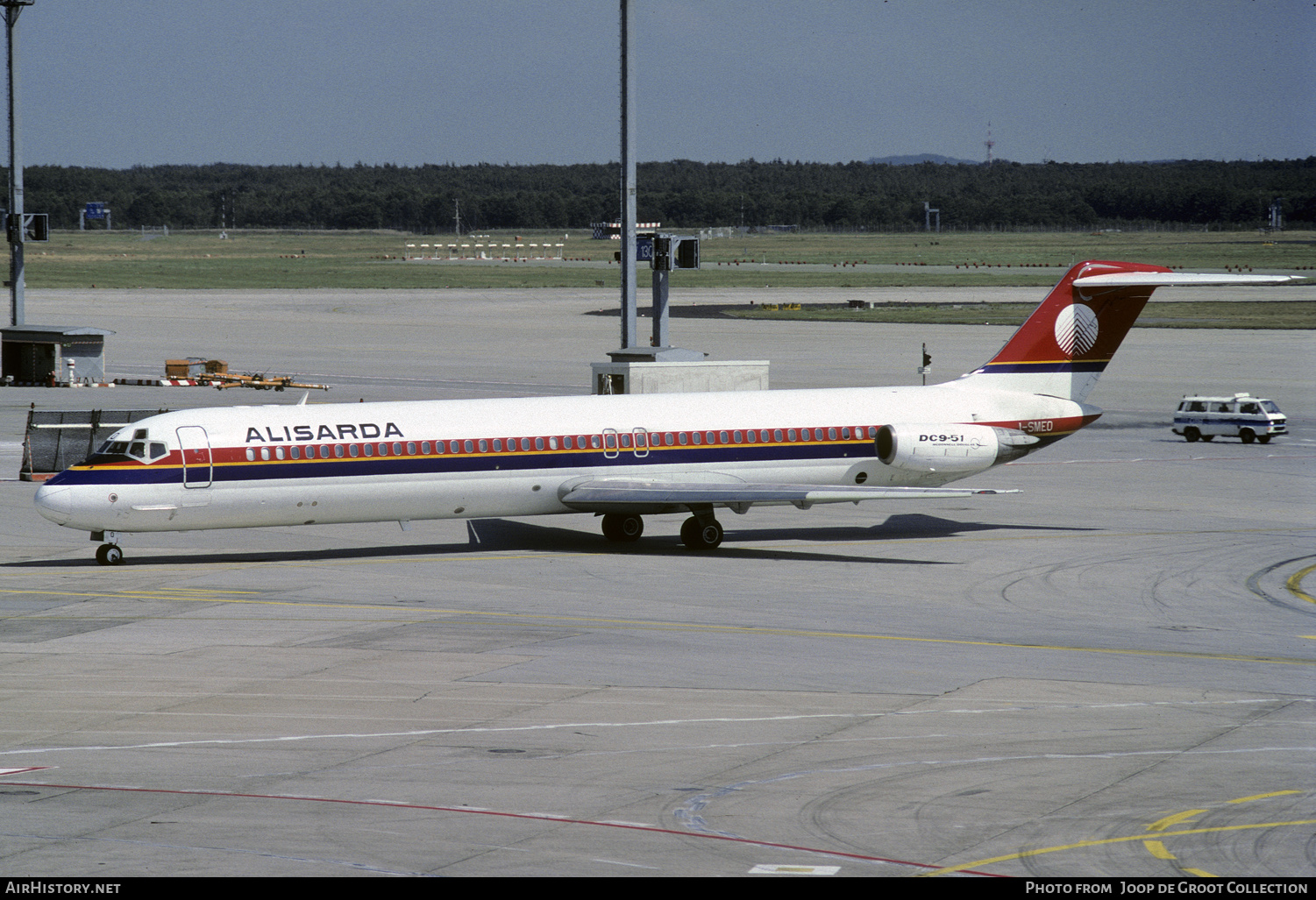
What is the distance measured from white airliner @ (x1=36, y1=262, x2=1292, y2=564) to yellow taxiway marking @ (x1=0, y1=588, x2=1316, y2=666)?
2721mm

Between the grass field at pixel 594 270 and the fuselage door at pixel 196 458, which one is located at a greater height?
the grass field at pixel 594 270

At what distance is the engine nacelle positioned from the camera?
115 feet

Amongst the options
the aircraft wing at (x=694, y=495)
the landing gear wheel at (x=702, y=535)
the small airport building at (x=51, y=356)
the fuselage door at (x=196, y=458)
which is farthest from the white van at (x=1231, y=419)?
the small airport building at (x=51, y=356)

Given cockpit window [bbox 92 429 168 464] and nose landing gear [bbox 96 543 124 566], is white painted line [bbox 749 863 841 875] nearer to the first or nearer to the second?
cockpit window [bbox 92 429 168 464]

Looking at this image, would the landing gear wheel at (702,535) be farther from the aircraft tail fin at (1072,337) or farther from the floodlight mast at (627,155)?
→ the floodlight mast at (627,155)

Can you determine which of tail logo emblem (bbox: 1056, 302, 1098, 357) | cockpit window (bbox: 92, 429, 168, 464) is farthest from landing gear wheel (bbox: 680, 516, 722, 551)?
cockpit window (bbox: 92, 429, 168, 464)

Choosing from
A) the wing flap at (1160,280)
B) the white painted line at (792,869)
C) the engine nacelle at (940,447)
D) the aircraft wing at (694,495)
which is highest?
the wing flap at (1160,280)

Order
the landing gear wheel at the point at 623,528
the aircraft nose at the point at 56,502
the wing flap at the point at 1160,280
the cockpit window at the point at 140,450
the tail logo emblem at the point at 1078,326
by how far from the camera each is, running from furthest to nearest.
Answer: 1. the tail logo emblem at the point at 1078,326
2. the landing gear wheel at the point at 623,528
3. the wing flap at the point at 1160,280
4. the cockpit window at the point at 140,450
5. the aircraft nose at the point at 56,502

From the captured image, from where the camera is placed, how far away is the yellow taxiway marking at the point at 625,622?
24.3 meters

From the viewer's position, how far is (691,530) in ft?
112

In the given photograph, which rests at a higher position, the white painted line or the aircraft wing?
the aircraft wing

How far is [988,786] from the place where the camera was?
16734mm

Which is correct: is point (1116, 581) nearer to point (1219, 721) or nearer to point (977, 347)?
point (1219, 721)

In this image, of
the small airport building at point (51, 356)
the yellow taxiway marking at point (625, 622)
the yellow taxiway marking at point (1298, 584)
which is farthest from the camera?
the small airport building at point (51, 356)
